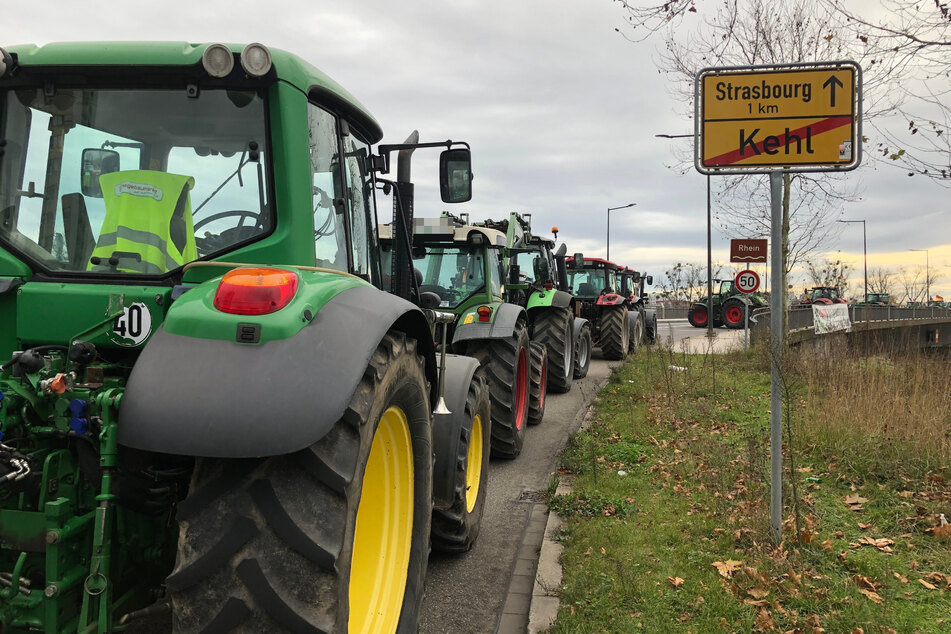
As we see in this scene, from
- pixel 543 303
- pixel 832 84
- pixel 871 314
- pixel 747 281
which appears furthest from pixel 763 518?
pixel 871 314

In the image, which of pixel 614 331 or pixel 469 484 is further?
pixel 614 331

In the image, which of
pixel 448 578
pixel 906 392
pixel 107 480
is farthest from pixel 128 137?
pixel 906 392

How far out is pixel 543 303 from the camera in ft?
35.9

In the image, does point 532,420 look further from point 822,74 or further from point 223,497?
point 223,497

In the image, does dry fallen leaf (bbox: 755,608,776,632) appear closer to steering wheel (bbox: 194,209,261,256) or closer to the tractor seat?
steering wheel (bbox: 194,209,261,256)

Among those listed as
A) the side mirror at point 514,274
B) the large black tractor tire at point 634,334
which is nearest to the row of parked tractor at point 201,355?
the side mirror at point 514,274

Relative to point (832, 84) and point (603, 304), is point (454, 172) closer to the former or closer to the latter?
point (832, 84)

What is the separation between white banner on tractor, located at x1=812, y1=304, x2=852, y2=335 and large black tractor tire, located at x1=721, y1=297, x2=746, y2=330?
573 inches

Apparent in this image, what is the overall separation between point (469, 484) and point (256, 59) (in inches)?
129

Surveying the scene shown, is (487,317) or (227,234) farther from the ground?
(227,234)

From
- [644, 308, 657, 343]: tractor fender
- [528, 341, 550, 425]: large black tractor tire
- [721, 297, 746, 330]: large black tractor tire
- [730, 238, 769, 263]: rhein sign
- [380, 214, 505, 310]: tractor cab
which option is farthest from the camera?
[721, 297, 746, 330]: large black tractor tire

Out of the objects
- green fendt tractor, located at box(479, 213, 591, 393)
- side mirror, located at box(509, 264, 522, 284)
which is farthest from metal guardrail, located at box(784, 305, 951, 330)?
side mirror, located at box(509, 264, 522, 284)

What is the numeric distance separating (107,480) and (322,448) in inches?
23.9

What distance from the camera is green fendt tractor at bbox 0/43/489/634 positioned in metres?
1.96
